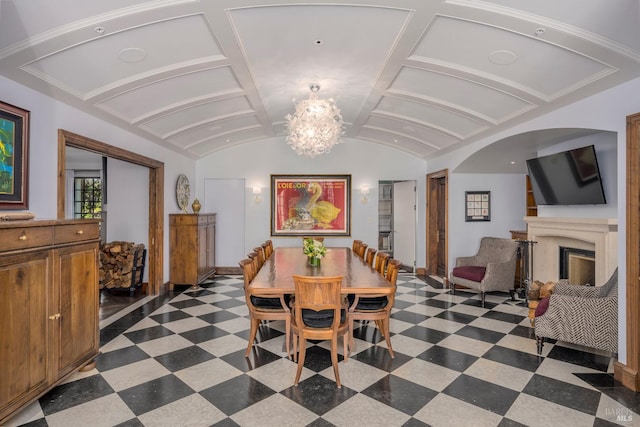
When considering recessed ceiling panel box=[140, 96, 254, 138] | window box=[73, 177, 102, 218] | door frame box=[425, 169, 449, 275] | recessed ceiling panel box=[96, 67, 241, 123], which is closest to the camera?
recessed ceiling panel box=[96, 67, 241, 123]

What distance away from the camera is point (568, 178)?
4.21 m

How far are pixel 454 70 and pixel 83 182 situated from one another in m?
7.96

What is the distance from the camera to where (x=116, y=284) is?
5309 mm

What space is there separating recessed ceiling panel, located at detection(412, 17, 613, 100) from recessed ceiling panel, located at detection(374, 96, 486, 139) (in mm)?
1199

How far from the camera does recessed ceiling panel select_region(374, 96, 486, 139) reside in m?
4.42

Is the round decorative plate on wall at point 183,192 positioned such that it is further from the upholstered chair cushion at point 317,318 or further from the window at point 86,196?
the upholstered chair cushion at point 317,318

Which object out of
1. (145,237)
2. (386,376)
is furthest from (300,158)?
(386,376)

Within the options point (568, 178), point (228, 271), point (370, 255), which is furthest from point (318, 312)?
point (228, 271)

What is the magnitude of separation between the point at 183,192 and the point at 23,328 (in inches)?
176

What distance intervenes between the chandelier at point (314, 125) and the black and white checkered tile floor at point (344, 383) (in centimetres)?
217

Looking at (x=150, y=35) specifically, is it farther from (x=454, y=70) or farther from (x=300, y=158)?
(x=300, y=158)

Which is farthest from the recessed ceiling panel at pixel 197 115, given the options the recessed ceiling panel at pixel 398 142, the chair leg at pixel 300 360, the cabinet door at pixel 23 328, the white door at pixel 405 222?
the white door at pixel 405 222

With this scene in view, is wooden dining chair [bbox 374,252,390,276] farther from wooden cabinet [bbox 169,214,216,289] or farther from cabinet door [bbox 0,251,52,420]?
wooden cabinet [bbox 169,214,216,289]

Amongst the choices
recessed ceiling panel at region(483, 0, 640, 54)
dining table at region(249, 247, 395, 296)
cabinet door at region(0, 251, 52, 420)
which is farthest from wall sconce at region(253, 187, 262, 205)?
recessed ceiling panel at region(483, 0, 640, 54)
